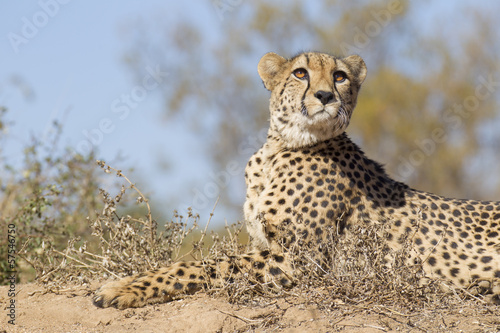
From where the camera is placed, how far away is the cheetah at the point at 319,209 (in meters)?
4.08

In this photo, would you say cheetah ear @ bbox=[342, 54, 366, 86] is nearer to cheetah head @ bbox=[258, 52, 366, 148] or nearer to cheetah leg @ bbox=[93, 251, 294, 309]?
cheetah head @ bbox=[258, 52, 366, 148]

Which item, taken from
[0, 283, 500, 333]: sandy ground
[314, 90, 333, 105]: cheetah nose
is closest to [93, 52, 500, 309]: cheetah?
[314, 90, 333, 105]: cheetah nose

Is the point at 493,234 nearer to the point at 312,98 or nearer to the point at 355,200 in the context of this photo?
the point at 355,200

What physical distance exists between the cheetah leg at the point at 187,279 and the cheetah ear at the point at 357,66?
5.32ft

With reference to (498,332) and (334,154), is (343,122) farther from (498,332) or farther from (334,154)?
(498,332)

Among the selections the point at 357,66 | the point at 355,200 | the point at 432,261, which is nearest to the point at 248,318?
the point at 355,200

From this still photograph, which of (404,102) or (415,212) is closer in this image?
(415,212)

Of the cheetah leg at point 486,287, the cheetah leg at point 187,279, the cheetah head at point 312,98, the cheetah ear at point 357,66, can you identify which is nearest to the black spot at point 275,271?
the cheetah leg at point 187,279

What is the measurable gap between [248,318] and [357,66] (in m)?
2.26

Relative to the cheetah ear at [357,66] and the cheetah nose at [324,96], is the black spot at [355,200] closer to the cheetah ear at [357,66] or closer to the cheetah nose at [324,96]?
the cheetah nose at [324,96]

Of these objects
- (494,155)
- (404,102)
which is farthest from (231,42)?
(494,155)

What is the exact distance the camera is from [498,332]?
3.52m

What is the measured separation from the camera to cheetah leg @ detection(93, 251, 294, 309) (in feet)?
12.9

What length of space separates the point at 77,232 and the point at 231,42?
12.9 m
